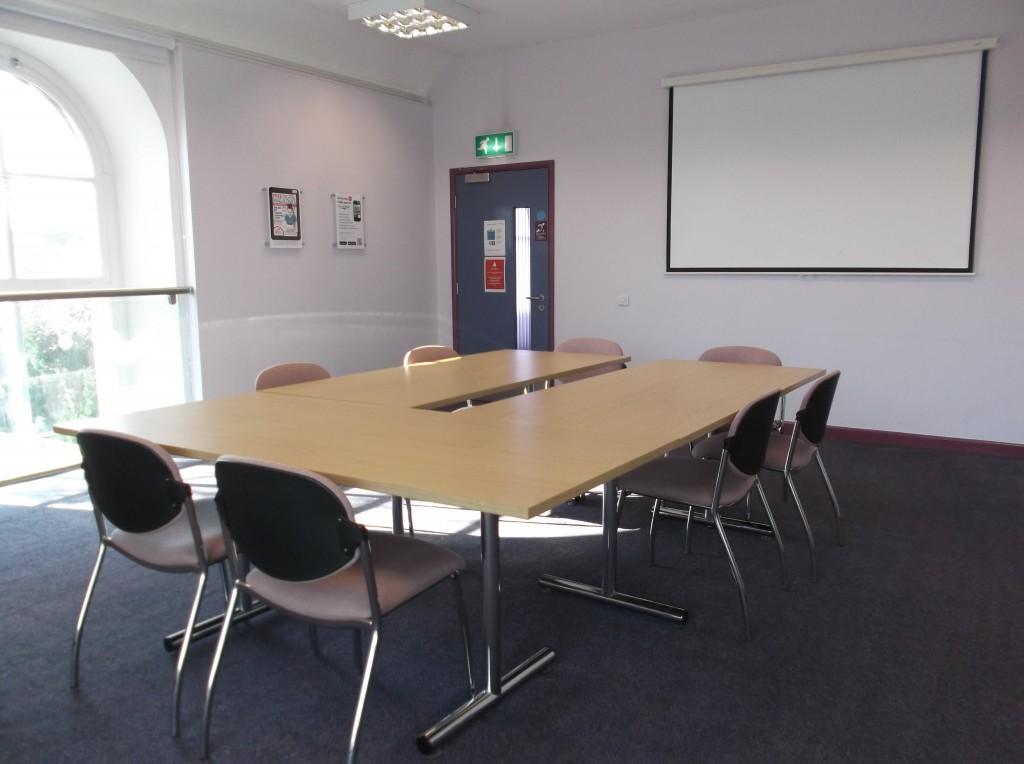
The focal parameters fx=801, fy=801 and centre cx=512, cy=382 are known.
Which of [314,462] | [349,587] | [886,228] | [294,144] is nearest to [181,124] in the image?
[294,144]

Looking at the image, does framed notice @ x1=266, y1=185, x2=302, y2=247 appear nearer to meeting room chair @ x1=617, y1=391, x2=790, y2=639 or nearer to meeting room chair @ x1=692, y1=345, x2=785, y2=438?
meeting room chair @ x1=692, y1=345, x2=785, y2=438

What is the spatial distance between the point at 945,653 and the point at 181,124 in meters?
4.94

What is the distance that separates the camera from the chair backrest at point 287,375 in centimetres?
356

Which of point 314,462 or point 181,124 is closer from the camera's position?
point 314,462

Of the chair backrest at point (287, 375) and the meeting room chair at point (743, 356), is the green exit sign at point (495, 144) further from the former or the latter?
the chair backrest at point (287, 375)

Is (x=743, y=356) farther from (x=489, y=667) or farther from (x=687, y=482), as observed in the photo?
(x=489, y=667)

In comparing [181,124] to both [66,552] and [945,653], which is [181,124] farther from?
[945,653]

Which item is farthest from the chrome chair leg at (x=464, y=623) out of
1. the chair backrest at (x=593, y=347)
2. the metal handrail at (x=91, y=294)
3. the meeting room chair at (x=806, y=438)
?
the metal handrail at (x=91, y=294)

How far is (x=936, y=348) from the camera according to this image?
5281 mm

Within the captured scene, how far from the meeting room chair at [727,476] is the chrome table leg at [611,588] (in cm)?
11

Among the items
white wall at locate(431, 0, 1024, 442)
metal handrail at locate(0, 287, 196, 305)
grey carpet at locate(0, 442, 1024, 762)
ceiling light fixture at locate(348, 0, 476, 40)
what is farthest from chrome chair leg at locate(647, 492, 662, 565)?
metal handrail at locate(0, 287, 196, 305)

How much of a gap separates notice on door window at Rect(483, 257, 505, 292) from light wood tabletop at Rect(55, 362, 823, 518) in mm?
3460

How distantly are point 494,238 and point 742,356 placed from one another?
10.0 ft

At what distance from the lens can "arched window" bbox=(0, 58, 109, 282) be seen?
4820 mm
